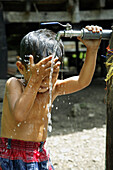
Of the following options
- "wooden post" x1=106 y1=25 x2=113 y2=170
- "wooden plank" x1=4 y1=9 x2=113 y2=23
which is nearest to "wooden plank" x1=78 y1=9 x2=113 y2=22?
"wooden plank" x1=4 y1=9 x2=113 y2=23

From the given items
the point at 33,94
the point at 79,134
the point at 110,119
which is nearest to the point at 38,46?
→ the point at 33,94

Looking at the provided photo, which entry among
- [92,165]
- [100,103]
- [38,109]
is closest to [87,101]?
[100,103]

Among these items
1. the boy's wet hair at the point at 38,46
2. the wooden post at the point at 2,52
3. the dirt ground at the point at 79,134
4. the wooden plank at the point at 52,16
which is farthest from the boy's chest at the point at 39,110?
the wooden plank at the point at 52,16

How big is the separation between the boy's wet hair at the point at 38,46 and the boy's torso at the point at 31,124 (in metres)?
0.29

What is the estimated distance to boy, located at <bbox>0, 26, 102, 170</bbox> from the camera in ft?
5.09

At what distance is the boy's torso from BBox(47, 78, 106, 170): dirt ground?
70 cm

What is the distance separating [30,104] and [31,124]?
25 centimetres

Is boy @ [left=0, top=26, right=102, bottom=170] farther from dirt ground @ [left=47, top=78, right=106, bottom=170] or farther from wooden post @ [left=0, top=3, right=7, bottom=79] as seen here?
wooden post @ [left=0, top=3, right=7, bottom=79]

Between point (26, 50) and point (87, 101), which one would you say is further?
point (87, 101)

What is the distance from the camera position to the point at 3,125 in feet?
5.85

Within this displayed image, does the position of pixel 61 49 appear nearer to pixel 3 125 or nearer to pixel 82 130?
pixel 3 125

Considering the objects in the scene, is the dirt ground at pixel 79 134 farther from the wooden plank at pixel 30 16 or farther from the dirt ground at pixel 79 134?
the wooden plank at pixel 30 16

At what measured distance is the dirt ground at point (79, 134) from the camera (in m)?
3.18

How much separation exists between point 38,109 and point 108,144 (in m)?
0.52
